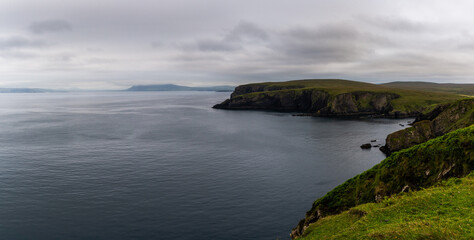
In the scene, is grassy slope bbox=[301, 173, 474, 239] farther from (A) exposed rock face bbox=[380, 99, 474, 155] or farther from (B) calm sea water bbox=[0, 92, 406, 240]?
(A) exposed rock face bbox=[380, 99, 474, 155]

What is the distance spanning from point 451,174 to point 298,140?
80995mm

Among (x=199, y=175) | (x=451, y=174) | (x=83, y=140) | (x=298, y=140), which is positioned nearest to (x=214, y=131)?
(x=298, y=140)

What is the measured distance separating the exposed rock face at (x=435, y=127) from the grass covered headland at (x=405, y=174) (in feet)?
189

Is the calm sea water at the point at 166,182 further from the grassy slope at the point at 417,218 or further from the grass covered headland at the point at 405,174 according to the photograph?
the grassy slope at the point at 417,218

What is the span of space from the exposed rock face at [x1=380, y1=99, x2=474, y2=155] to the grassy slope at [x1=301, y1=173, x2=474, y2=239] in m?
64.3

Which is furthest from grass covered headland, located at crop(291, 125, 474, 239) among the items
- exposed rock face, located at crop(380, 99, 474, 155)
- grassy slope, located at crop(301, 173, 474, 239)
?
exposed rock face, located at crop(380, 99, 474, 155)

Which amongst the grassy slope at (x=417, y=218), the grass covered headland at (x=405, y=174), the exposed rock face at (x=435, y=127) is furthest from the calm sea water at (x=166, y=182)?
the grassy slope at (x=417, y=218)

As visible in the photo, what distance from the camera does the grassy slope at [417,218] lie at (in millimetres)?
17141

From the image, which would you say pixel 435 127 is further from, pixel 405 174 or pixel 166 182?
Answer: pixel 166 182

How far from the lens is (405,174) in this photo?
102 ft

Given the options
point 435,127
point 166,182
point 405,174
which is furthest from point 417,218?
point 435,127

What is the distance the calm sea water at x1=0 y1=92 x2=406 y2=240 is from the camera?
140 ft

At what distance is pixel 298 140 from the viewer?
358ft

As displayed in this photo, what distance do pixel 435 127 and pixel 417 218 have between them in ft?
300
